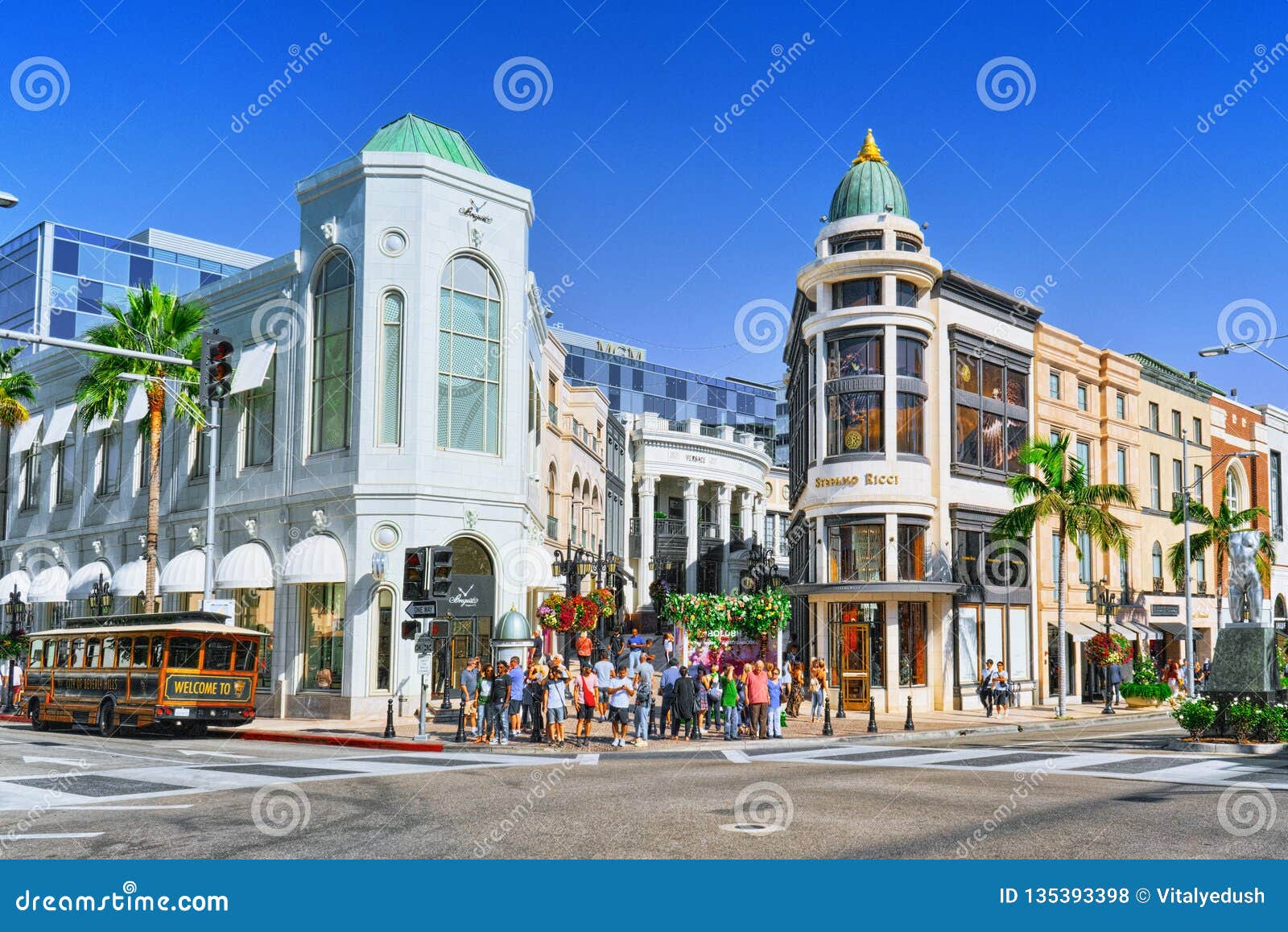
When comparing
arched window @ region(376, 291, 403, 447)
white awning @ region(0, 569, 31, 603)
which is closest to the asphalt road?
arched window @ region(376, 291, 403, 447)

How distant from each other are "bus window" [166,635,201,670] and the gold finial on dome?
26360 millimetres

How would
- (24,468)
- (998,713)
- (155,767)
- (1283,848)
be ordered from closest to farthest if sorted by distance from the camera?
(1283,848), (155,767), (998,713), (24,468)

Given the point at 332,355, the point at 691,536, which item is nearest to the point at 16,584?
the point at 332,355

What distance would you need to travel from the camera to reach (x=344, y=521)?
108 ft

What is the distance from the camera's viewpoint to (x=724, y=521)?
258 feet

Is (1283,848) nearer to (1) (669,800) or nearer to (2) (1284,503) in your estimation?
(1) (669,800)

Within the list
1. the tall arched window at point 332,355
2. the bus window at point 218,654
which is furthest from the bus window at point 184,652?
the tall arched window at point 332,355

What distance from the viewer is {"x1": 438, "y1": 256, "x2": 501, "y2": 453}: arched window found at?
110ft

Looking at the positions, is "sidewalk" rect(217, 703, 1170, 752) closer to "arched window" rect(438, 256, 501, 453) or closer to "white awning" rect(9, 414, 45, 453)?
"arched window" rect(438, 256, 501, 453)

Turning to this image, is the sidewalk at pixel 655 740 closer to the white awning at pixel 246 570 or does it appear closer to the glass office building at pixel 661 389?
the white awning at pixel 246 570

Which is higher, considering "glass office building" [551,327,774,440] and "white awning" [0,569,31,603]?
"glass office building" [551,327,774,440]

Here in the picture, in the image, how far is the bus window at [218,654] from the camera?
2686cm

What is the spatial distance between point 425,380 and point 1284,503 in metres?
52.6

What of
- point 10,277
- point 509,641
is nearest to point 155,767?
point 509,641
